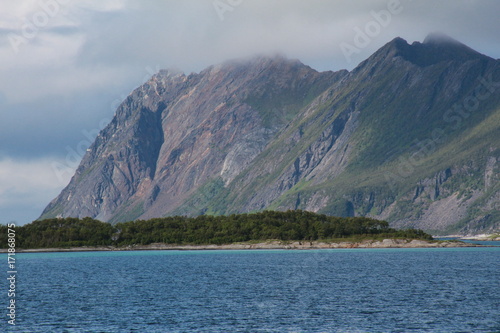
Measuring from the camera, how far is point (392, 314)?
80.8m

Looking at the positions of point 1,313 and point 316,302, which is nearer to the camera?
point 1,313

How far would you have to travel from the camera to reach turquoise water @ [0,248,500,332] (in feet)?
246

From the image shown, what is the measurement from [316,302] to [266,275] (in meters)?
44.3

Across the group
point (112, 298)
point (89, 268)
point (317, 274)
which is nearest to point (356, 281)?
point (317, 274)

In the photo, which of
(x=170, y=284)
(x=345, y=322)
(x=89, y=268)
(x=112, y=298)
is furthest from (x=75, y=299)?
(x=89, y=268)

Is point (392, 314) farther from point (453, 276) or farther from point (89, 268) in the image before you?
point (89, 268)

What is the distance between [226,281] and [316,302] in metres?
34.8

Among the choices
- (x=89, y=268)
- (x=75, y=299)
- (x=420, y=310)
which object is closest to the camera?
(x=420, y=310)

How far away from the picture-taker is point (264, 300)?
312ft

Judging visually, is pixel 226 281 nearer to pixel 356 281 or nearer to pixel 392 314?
pixel 356 281

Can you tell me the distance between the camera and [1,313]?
85.3 meters

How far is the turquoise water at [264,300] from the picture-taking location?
75062mm

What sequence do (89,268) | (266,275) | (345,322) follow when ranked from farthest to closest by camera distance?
(89,268), (266,275), (345,322)

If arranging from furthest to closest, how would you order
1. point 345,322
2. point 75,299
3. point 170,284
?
point 170,284
point 75,299
point 345,322
